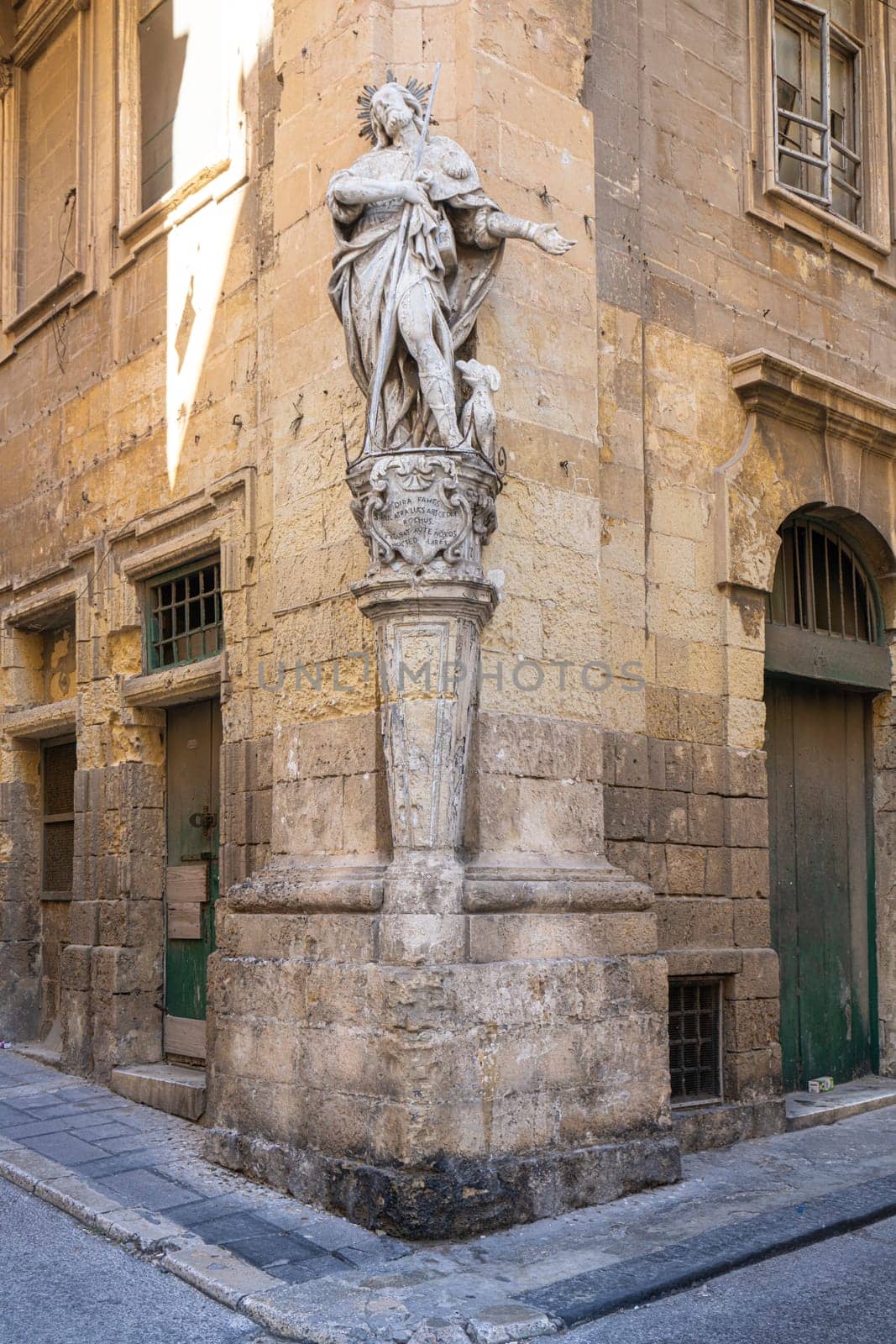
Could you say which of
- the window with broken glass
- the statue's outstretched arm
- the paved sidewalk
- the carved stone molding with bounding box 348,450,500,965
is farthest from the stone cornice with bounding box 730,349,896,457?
the paved sidewalk

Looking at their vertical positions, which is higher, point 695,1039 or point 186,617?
point 186,617

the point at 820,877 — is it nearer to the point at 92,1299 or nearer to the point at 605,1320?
the point at 605,1320

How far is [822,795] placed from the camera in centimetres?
866

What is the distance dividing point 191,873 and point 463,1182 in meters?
3.52

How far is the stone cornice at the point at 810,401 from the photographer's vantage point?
7867mm

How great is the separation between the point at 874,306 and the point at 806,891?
3.82 m

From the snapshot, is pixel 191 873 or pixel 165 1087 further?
pixel 191 873

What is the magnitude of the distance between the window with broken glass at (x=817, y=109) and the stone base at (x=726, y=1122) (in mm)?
5411

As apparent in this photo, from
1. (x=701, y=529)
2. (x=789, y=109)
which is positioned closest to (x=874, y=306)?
(x=789, y=109)

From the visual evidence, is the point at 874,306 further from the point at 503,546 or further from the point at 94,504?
the point at 94,504

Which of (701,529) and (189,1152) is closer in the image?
(189,1152)

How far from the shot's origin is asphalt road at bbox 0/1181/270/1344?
4500 mm

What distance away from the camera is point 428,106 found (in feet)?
20.3

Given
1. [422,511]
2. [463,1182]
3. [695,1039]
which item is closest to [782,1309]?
[463,1182]
